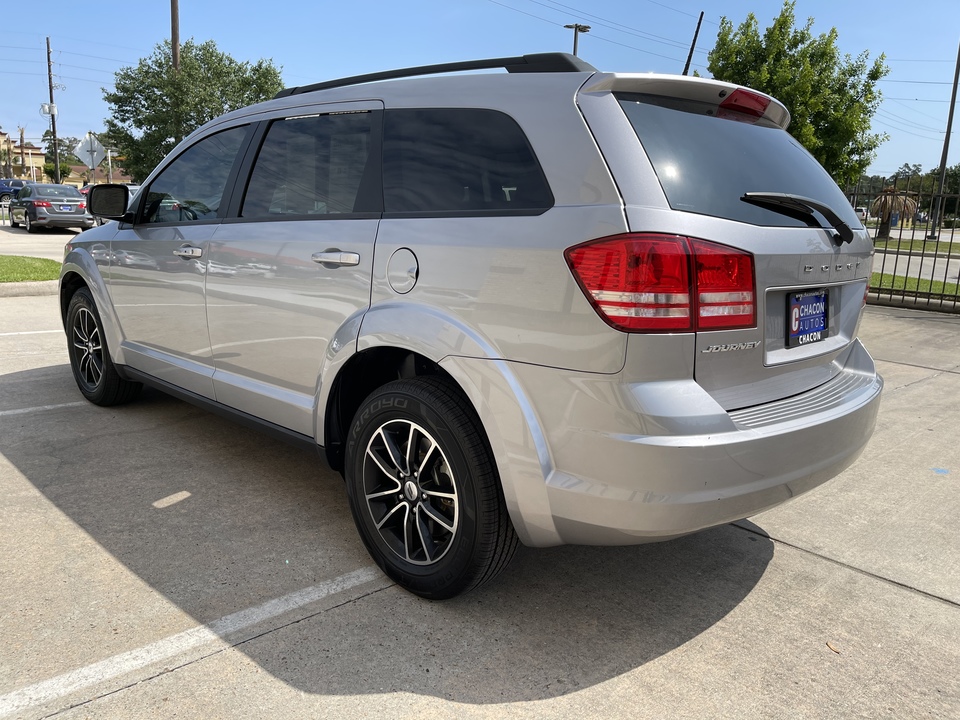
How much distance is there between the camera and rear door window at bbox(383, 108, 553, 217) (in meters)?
2.49

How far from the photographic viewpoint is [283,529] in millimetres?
3312

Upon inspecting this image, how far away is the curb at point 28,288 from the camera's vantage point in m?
9.80

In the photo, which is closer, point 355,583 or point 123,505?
point 355,583

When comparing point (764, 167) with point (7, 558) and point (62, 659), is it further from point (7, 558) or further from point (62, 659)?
point (7, 558)

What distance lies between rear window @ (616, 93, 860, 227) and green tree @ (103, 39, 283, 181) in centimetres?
3403

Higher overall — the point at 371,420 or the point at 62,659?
the point at 371,420

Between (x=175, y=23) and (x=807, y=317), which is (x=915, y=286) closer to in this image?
(x=807, y=317)

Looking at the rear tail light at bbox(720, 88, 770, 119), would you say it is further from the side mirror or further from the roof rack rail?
the side mirror

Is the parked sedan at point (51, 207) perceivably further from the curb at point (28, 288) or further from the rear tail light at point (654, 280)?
the rear tail light at point (654, 280)

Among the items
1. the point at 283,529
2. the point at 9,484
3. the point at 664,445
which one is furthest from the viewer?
the point at 9,484

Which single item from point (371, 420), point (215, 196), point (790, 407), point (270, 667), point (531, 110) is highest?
point (531, 110)

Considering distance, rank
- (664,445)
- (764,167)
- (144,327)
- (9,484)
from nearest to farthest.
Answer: (664,445)
(764,167)
(9,484)
(144,327)

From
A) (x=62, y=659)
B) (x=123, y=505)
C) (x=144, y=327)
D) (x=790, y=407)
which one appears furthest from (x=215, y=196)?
(x=790, y=407)

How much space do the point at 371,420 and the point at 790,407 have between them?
1.45 m
